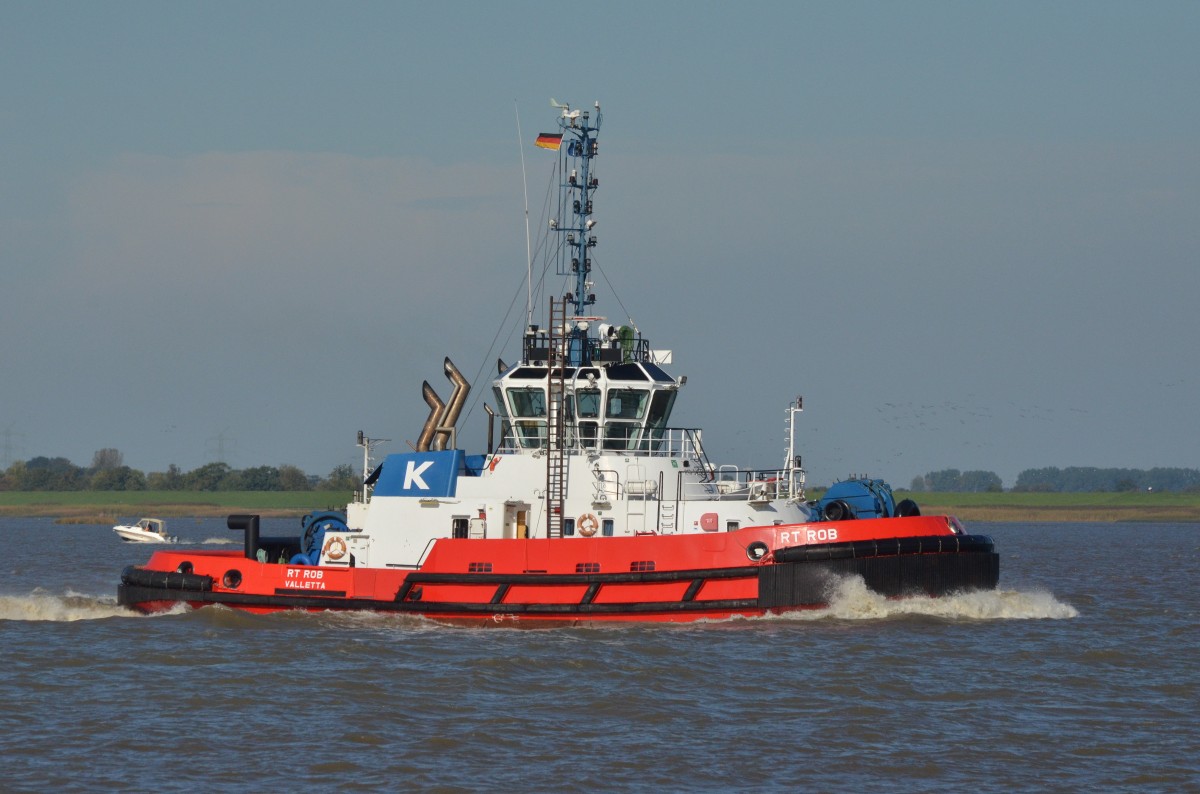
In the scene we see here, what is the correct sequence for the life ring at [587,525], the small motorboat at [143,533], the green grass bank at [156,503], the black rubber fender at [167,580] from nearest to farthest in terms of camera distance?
the life ring at [587,525] → the black rubber fender at [167,580] → the small motorboat at [143,533] → the green grass bank at [156,503]

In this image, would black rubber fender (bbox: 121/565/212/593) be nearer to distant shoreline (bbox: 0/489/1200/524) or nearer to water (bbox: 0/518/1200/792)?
water (bbox: 0/518/1200/792)

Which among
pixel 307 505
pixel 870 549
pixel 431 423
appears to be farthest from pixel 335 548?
pixel 307 505

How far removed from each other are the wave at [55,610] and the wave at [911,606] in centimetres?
885

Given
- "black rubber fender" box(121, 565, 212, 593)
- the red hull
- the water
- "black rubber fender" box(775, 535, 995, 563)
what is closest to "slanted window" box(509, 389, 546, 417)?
the red hull

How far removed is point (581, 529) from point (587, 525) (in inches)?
4.1

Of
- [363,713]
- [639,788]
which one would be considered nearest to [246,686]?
[363,713]

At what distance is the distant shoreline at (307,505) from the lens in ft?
256

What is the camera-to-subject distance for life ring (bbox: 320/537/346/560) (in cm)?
1945

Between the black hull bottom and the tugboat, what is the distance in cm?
2

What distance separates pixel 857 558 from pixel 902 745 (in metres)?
5.54

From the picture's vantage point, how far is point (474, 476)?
19531 mm

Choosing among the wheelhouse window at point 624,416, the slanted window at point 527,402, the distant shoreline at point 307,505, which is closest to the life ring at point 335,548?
the slanted window at point 527,402

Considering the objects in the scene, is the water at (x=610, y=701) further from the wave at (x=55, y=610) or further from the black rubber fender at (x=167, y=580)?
the black rubber fender at (x=167, y=580)

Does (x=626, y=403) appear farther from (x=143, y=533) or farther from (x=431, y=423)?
(x=143, y=533)
